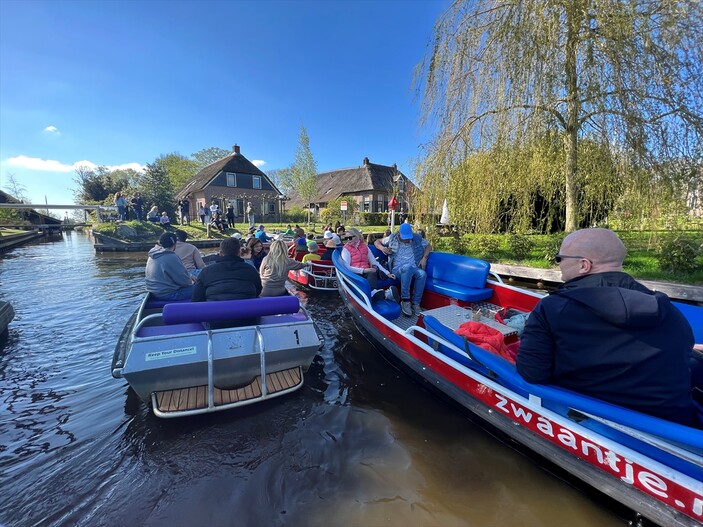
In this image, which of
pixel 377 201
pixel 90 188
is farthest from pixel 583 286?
pixel 90 188

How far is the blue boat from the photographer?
1.86 metres

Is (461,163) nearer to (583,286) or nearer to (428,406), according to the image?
(428,406)

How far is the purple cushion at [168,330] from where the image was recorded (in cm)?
327

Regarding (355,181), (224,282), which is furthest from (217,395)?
(355,181)

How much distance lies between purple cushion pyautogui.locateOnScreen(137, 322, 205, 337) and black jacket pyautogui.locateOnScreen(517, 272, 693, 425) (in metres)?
3.21

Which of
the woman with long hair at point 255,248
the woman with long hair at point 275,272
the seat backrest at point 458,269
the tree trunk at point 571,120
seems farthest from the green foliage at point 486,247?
the woman with long hair at point 275,272

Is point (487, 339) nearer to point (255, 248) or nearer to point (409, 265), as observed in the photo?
point (409, 265)

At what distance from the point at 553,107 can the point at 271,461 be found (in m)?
7.93

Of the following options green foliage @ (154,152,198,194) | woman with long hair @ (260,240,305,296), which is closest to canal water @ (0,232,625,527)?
woman with long hair @ (260,240,305,296)

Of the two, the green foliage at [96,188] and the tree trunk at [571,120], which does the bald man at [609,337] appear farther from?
the green foliage at [96,188]

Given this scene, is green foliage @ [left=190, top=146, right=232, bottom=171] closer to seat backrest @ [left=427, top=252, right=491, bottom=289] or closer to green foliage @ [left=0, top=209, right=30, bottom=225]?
green foliage @ [left=0, top=209, right=30, bottom=225]

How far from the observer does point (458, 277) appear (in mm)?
5734

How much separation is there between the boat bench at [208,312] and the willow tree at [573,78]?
6.05 metres

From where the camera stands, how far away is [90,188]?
37.2m
